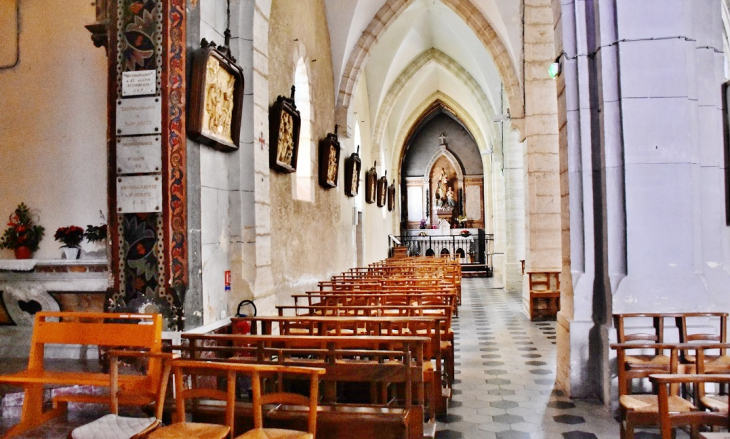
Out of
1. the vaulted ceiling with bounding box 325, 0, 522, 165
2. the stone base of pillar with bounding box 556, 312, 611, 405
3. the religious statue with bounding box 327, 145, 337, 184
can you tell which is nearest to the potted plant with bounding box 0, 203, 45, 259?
the stone base of pillar with bounding box 556, 312, 611, 405

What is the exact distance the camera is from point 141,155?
13.9ft

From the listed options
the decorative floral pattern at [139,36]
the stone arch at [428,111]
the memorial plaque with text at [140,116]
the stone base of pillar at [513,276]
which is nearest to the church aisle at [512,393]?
the memorial plaque with text at [140,116]

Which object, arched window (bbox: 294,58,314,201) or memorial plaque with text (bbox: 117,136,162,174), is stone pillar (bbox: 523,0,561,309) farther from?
memorial plaque with text (bbox: 117,136,162,174)

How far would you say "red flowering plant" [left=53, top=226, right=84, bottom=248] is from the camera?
15.7ft

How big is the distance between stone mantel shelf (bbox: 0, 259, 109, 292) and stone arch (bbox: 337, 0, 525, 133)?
693 cm

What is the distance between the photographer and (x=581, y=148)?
473 centimetres

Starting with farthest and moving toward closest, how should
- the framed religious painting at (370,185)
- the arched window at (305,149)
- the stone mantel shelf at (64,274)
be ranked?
the framed religious painting at (370,185), the arched window at (305,149), the stone mantel shelf at (64,274)

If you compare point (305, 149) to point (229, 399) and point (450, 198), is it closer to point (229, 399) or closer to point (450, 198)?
point (229, 399)

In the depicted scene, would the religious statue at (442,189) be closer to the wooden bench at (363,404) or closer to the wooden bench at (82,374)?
the wooden bench at (363,404)

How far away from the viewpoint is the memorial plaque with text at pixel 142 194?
13.8 feet

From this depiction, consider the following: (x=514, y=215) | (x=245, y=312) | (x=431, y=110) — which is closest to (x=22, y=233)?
(x=245, y=312)

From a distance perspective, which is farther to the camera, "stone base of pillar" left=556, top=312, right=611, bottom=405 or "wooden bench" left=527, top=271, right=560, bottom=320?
"wooden bench" left=527, top=271, right=560, bottom=320

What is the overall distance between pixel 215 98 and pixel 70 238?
1.67m

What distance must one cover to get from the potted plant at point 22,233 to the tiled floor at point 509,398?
1.66 meters
